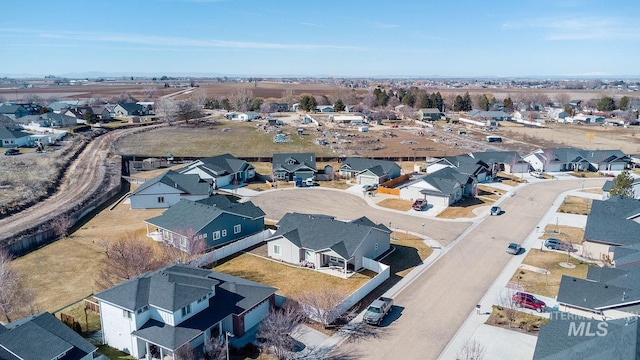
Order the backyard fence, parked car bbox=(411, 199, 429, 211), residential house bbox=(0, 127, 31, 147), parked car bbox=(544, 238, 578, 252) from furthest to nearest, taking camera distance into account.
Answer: residential house bbox=(0, 127, 31, 147), parked car bbox=(411, 199, 429, 211), parked car bbox=(544, 238, 578, 252), the backyard fence

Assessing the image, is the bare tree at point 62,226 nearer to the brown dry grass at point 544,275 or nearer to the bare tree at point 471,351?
the bare tree at point 471,351

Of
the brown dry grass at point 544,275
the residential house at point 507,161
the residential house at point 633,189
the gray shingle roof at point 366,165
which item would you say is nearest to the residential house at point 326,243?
the brown dry grass at point 544,275

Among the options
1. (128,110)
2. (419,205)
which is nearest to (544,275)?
(419,205)

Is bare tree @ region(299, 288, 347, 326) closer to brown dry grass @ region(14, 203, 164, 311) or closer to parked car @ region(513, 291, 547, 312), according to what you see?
parked car @ region(513, 291, 547, 312)

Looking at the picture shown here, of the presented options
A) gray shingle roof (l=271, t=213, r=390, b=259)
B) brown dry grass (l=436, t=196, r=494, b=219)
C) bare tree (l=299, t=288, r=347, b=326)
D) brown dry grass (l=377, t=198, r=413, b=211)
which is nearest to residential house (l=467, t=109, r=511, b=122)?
brown dry grass (l=436, t=196, r=494, b=219)

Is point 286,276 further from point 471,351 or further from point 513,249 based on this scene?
point 513,249

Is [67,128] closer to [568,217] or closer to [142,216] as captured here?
[142,216]
